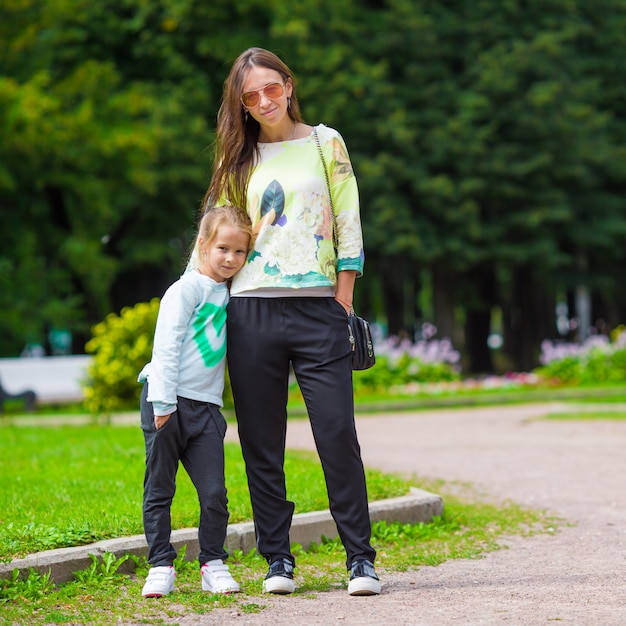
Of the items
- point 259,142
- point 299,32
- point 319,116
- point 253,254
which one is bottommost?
point 253,254

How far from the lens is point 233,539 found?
6113mm

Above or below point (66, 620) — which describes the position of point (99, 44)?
above

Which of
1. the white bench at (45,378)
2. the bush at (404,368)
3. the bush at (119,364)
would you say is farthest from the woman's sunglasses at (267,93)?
the bush at (404,368)

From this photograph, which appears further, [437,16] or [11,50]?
[437,16]

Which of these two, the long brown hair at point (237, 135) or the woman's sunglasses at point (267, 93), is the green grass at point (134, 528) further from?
the woman's sunglasses at point (267, 93)

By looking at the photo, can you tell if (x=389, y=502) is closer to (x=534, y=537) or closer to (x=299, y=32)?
(x=534, y=537)

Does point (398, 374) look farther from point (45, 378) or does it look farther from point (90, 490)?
point (90, 490)

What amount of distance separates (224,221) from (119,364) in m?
11.0

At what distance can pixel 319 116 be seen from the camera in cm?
2502

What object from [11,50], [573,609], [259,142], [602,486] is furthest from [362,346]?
[11,50]

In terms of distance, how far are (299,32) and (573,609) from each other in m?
20.8

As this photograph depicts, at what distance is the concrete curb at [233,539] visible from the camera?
5.35m

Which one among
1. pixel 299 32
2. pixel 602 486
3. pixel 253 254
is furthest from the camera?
pixel 299 32

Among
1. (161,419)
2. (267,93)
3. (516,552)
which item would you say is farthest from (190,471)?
(516,552)
